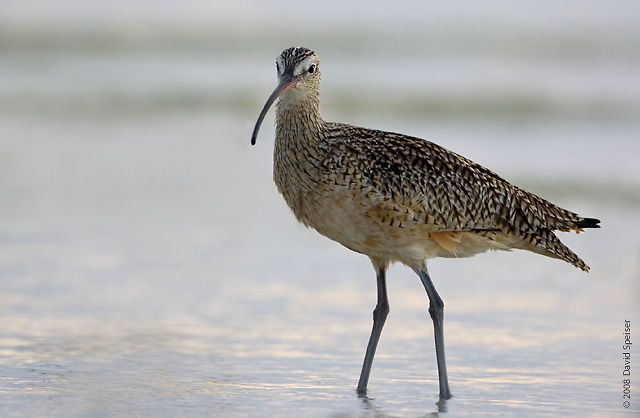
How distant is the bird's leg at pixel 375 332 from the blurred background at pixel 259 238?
71mm

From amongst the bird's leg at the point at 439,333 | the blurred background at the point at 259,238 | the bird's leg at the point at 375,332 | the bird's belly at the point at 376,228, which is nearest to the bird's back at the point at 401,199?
the bird's belly at the point at 376,228

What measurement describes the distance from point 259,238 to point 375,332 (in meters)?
3.11

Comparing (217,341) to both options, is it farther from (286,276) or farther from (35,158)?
A: (35,158)

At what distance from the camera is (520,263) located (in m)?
8.73

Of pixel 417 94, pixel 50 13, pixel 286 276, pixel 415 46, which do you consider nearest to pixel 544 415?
pixel 286 276

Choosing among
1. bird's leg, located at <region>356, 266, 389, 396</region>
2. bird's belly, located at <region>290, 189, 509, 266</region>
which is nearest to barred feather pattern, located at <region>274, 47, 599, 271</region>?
bird's belly, located at <region>290, 189, 509, 266</region>

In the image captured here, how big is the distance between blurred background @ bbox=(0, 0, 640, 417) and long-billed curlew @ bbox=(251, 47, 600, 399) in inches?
21.4

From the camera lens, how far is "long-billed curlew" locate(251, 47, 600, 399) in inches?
235

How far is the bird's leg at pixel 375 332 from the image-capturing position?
595 centimetres

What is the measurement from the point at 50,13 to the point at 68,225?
1279 centimetres
